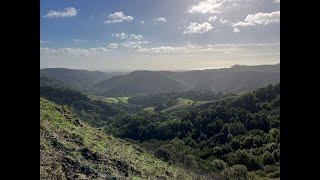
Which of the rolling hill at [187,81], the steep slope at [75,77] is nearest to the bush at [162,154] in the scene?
the rolling hill at [187,81]

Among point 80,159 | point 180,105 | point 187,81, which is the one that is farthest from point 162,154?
point 187,81

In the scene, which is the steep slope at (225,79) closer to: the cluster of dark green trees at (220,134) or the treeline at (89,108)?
the treeline at (89,108)

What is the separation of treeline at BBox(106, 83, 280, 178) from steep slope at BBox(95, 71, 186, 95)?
268 ft

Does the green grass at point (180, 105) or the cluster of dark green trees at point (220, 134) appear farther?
the green grass at point (180, 105)

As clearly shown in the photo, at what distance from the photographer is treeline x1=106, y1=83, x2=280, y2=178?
32812 mm

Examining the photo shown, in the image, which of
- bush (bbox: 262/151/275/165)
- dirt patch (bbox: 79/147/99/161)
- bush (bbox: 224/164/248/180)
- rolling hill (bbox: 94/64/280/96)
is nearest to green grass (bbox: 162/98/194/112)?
bush (bbox: 262/151/275/165)

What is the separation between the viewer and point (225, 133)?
44.1 meters

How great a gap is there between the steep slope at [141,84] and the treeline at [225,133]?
81.6 metres

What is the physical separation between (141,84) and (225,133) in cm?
10298

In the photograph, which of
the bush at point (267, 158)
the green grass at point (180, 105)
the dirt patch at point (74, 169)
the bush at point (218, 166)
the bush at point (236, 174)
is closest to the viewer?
the dirt patch at point (74, 169)

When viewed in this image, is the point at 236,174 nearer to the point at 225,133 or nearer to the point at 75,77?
the point at 225,133

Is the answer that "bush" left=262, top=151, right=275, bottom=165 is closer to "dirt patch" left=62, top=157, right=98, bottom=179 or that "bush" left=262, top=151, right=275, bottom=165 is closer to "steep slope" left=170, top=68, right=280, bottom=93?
"dirt patch" left=62, top=157, right=98, bottom=179

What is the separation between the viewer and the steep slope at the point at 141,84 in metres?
141
